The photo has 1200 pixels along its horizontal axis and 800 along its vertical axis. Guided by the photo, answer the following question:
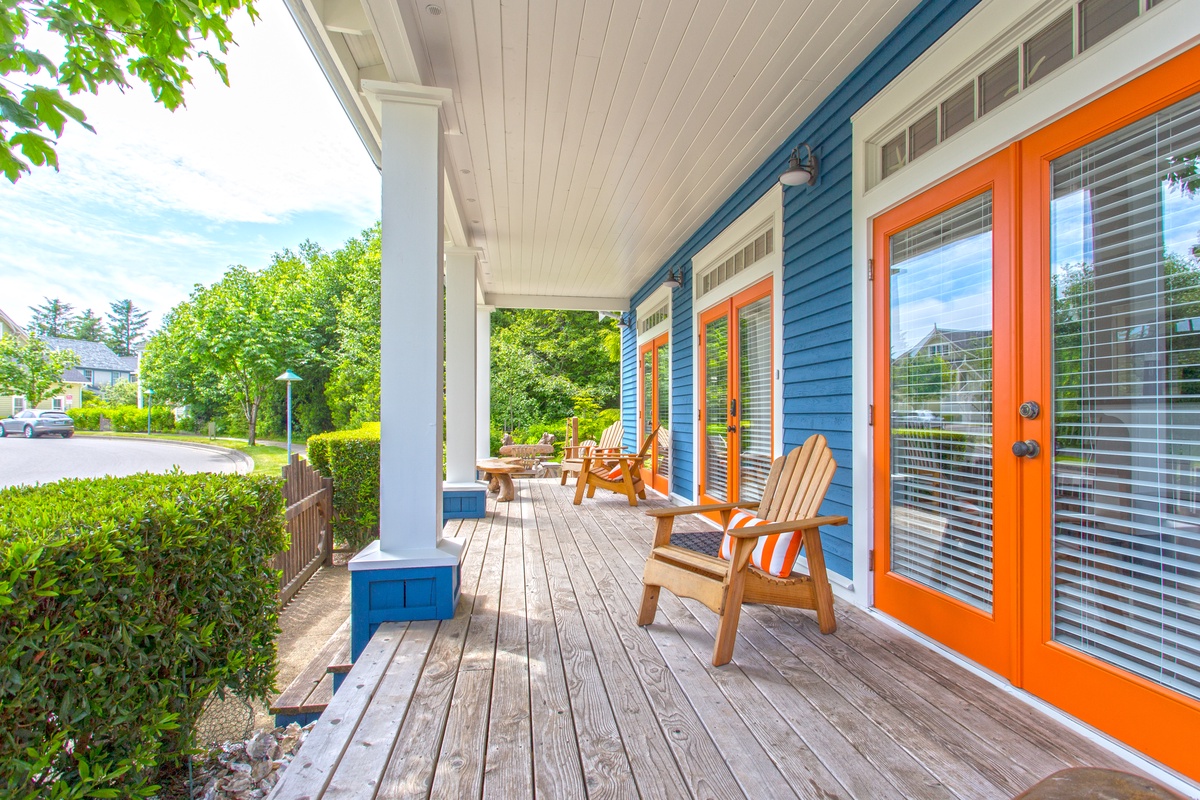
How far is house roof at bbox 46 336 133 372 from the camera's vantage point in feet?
129

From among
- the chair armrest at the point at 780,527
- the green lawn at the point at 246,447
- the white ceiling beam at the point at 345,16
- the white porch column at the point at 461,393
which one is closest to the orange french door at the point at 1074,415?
the chair armrest at the point at 780,527

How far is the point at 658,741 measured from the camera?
63.2 inches

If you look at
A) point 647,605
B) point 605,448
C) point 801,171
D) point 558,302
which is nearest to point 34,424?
point 558,302

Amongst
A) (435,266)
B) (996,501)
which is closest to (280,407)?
(435,266)

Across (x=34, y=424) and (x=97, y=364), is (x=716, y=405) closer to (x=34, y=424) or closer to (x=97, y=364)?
(x=34, y=424)

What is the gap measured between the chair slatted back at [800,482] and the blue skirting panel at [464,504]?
3078 mm

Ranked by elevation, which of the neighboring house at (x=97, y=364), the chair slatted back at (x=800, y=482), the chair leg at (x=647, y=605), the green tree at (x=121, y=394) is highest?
the neighboring house at (x=97, y=364)

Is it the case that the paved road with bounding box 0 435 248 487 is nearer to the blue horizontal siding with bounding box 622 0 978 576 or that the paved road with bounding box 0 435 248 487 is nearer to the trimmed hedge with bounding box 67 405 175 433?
the trimmed hedge with bounding box 67 405 175 433

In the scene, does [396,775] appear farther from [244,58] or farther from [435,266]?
[244,58]

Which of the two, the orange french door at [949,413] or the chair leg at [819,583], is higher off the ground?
the orange french door at [949,413]

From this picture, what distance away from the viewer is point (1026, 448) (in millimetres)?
1886

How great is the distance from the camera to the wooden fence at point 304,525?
4.01 m

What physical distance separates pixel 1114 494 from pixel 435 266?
256 cm

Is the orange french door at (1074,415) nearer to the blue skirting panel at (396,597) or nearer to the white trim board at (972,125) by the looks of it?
the white trim board at (972,125)
